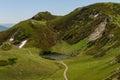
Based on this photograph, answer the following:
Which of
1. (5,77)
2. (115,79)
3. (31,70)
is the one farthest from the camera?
(31,70)

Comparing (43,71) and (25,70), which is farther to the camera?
(43,71)

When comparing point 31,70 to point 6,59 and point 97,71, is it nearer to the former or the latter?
point 6,59

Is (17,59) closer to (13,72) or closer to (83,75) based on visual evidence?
(13,72)

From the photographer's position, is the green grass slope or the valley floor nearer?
the valley floor

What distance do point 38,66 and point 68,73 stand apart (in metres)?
19.4

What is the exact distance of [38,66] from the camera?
5984 inches

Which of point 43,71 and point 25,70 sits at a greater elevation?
point 25,70

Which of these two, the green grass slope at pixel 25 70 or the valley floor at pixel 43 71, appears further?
the green grass slope at pixel 25 70

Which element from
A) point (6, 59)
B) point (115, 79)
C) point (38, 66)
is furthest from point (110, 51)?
point (115, 79)

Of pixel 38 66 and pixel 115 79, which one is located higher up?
pixel 115 79

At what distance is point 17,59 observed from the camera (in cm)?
15225

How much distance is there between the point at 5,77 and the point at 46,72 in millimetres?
22268

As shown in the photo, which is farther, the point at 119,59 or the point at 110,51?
the point at 110,51

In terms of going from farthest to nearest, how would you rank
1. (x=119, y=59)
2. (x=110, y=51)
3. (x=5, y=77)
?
(x=110, y=51)
(x=5, y=77)
(x=119, y=59)
